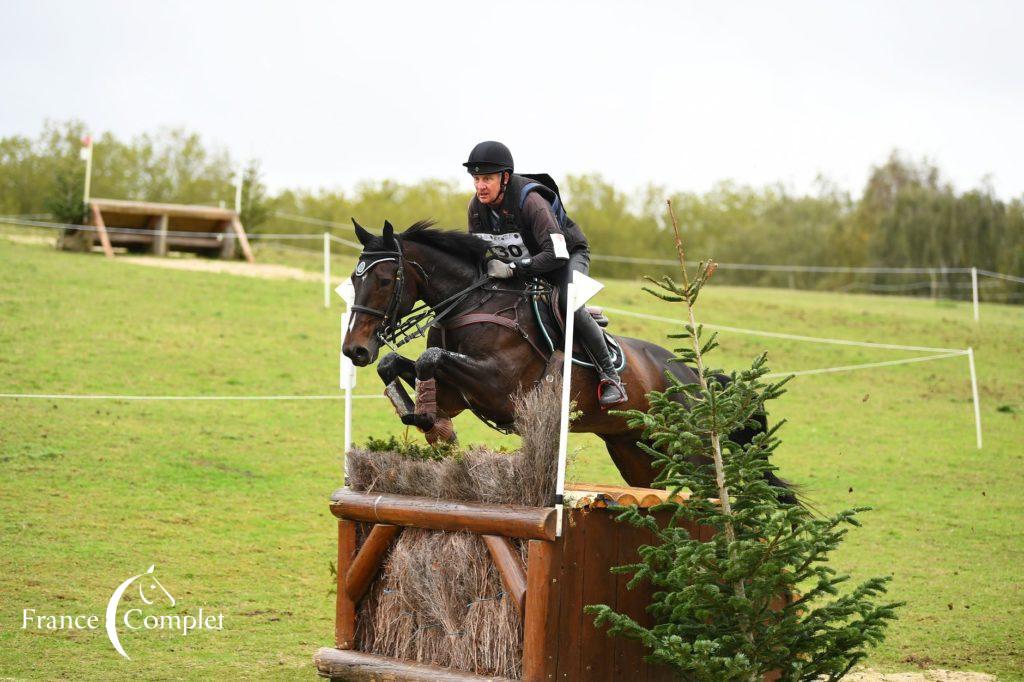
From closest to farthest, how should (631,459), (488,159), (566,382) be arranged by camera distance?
(566,382) < (488,159) < (631,459)

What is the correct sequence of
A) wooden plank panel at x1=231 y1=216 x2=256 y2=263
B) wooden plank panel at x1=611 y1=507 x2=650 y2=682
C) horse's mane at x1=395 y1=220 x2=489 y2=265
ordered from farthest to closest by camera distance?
wooden plank panel at x1=231 y1=216 x2=256 y2=263
horse's mane at x1=395 y1=220 x2=489 y2=265
wooden plank panel at x1=611 y1=507 x2=650 y2=682

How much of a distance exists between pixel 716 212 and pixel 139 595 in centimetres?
4196

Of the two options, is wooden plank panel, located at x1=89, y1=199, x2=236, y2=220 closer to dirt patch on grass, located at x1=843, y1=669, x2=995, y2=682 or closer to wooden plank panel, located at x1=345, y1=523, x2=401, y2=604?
wooden plank panel, located at x1=345, y1=523, x2=401, y2=604

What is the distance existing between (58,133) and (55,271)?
746 inches

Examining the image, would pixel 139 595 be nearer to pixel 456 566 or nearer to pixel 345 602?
pixel 345 602

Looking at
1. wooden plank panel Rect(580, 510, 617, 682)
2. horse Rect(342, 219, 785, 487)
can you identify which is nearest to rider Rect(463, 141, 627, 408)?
horse Rect(342, 219, 785, 487)

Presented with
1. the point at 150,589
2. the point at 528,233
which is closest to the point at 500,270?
the point at 528,233

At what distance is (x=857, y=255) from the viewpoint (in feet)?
131

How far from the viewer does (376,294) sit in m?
5.42

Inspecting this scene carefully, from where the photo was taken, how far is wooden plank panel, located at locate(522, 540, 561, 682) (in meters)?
4.37

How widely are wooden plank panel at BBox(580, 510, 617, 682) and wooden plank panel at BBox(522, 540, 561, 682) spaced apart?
21 centimetres

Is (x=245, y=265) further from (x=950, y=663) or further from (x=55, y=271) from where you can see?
(x=950, y=663)

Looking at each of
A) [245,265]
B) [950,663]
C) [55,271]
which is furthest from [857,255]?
[950,663]

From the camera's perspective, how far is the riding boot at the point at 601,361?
5.98 meters
